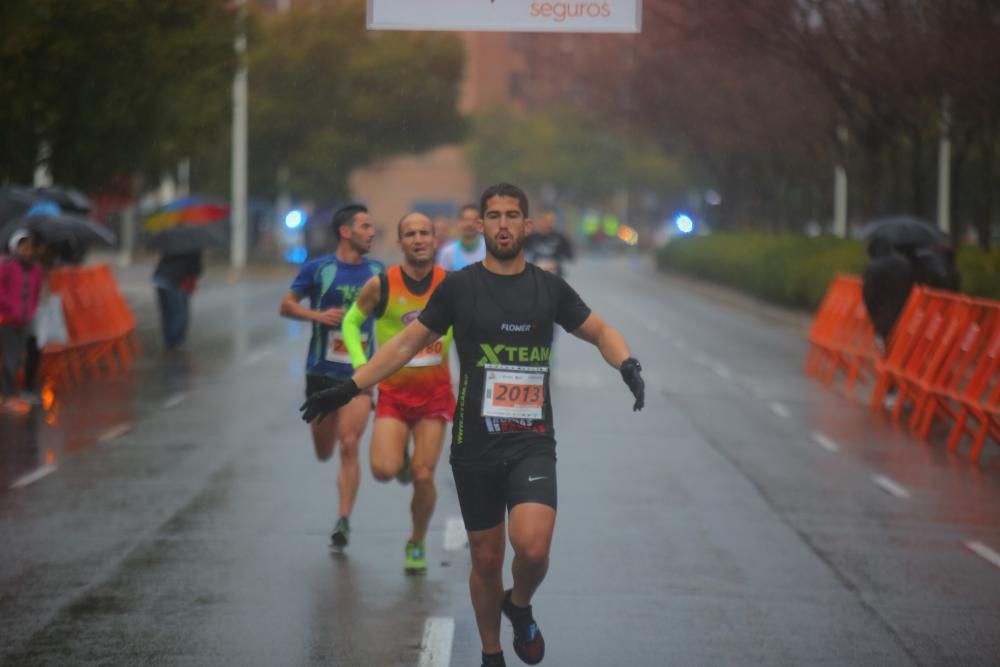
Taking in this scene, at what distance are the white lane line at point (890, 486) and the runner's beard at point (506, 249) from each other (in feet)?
22.2

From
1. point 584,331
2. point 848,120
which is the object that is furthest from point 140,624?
point 848,120

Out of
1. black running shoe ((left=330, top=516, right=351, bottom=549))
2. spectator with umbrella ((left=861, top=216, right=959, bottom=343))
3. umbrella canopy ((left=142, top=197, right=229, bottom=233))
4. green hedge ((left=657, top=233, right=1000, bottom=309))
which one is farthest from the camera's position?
umbrella canopy ((left=142, top=197, right=229, bottom=233))

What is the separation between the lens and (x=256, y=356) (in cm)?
2606

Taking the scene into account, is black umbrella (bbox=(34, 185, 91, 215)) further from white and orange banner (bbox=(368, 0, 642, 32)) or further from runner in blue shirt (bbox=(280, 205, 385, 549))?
white and orange banner (bbox=(368, 0, 642, 32))

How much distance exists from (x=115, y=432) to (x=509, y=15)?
7.93m

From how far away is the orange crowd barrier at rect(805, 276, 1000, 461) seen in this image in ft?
53.9

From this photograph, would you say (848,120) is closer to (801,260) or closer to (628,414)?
(801,260)

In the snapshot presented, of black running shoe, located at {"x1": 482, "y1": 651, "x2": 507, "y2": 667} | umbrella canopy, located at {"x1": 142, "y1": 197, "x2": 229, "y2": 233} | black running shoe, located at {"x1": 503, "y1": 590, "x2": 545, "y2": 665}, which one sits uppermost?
umbrella canopy, located at {"x1": 142, "y1": 197, "x2": 229, "y2": 233}

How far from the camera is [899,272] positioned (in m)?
21.0

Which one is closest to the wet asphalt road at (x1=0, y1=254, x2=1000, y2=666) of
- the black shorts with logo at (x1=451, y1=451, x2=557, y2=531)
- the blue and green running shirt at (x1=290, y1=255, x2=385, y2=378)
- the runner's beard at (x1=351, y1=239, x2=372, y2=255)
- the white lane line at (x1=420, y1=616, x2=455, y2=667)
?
the white lane line at (x1=420, y1=616, x2=455, y2=667)

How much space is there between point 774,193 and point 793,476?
50940 millimetres

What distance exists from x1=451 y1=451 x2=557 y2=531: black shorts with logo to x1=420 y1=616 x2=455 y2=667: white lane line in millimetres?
781

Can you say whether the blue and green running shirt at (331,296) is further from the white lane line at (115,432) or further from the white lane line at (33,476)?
the white lane line at (115,432)

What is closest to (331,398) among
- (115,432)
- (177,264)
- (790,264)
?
(115,432)
